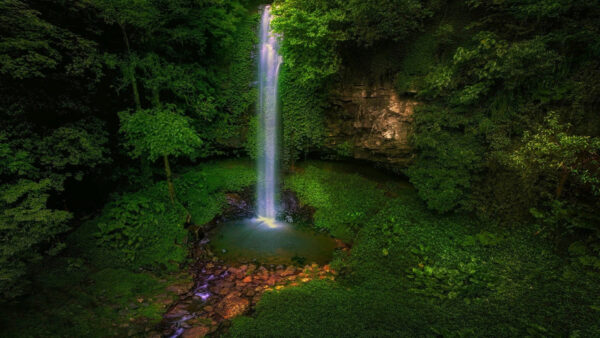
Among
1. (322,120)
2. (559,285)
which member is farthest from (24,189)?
(559,285)

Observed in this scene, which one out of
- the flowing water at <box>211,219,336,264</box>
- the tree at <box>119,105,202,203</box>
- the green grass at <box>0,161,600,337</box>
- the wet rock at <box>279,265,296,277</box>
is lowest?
the wet rock at <box>279,265,296,277</box>

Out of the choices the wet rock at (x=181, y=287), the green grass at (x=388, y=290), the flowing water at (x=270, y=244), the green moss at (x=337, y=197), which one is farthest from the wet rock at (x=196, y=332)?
the green moss at (x=337, y=197)

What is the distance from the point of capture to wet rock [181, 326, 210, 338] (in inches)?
197

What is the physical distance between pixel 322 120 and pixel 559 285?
8.30 metres

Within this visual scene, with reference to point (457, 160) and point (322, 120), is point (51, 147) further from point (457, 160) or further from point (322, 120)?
point (457, 160)

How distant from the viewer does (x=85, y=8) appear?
6.40 meters

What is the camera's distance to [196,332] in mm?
5094

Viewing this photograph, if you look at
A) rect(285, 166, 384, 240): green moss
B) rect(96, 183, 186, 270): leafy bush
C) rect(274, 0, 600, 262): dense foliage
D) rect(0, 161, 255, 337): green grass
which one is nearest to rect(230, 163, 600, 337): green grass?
rect(274, 0, 600, 262): dense foliage

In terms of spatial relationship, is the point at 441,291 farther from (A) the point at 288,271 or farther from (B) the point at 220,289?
(B) the point at 220,289

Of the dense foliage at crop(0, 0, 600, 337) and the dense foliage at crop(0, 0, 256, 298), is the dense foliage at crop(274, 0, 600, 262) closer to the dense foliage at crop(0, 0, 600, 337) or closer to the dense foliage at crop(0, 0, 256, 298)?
the dense foliage at crop(0, 0, 600, 337)

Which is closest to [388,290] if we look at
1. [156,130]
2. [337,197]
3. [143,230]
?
[337,197]

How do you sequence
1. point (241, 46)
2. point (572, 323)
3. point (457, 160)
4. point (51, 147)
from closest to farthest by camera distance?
point (572, 323) < point (51, 147) < point (457, 160) < point (241, 46)

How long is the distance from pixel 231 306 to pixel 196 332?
864mm

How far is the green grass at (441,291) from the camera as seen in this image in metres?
4.41
